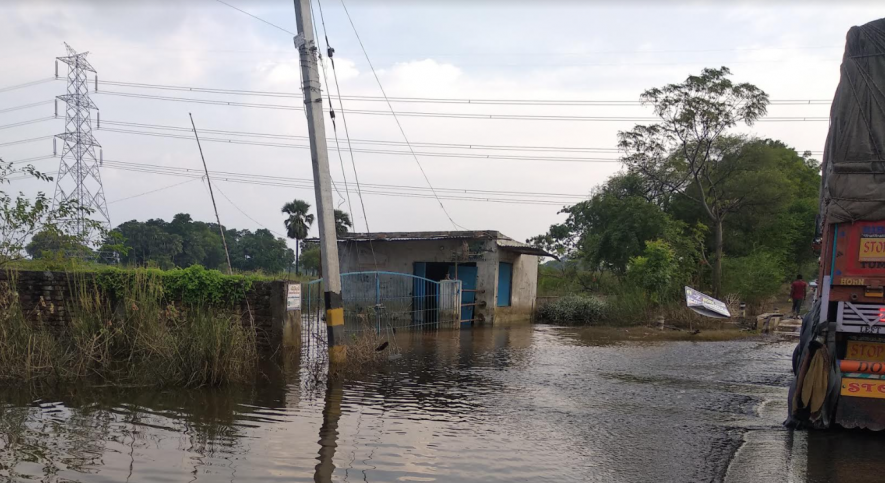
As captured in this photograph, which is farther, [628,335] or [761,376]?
[628,335]

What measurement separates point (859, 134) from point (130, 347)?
998 cm

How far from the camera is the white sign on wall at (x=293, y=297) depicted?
1205 cm

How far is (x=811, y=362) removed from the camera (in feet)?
23.0

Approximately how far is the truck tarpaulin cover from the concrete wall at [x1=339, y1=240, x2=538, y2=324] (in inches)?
564

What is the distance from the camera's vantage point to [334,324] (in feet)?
33.4

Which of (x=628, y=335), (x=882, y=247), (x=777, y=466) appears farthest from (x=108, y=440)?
(x=628, y=335)

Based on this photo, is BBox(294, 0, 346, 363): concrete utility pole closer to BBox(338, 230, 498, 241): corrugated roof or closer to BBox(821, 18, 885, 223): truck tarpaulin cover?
BBox(821, 18, 885, 223): truck tarpaulin cover

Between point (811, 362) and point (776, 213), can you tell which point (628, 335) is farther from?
point (776, 213)

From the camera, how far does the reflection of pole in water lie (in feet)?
18.9

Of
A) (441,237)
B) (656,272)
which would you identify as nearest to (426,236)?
(441,237)

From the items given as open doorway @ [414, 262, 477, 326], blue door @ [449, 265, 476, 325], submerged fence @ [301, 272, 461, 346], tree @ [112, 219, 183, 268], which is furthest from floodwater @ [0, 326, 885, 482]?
tree @ [112, 219, 183, 268]

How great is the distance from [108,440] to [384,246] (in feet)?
54.4

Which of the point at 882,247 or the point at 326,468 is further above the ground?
the point at 882,247

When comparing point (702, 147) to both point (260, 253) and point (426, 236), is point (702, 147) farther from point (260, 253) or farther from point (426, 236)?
point (260, 253)
